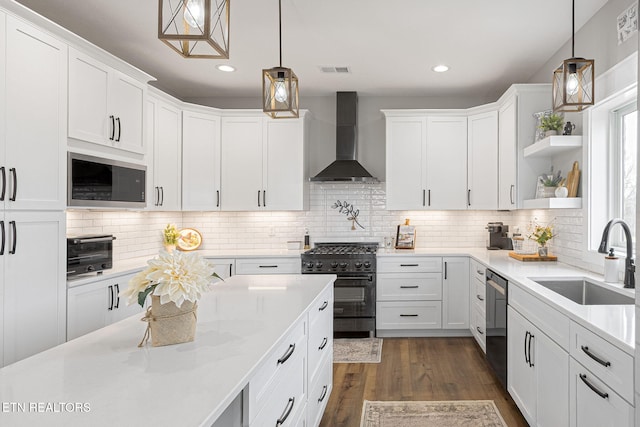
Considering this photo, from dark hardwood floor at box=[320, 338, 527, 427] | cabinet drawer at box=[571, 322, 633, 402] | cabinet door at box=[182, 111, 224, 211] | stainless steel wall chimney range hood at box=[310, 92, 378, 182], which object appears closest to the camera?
cabinet drawer at box=[571, 322, 633, 402]

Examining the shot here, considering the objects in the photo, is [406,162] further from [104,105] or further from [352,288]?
[104,105]

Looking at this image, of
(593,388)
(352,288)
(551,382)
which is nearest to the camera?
(593,388)

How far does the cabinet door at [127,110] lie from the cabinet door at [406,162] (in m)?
2.60

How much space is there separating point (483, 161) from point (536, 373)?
2677 mm

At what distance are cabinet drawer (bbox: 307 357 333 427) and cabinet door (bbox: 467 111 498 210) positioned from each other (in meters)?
2.66

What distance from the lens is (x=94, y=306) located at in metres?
2.92

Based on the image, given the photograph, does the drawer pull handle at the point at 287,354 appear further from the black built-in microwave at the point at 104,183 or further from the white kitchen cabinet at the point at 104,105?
the white kitchen cabinet at the point at 104,105

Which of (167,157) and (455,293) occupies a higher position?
(167,157)

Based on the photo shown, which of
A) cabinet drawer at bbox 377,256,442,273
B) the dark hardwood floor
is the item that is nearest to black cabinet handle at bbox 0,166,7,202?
the dark hardwood floor

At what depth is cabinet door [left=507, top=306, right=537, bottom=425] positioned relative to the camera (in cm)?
243

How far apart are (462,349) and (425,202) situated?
160cm

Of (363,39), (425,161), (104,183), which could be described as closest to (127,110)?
(104,183)

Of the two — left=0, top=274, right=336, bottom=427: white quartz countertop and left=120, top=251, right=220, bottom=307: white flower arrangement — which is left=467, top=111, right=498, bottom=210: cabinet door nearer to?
left=0, top=274, right=336, bottom=427: white quartz countertop

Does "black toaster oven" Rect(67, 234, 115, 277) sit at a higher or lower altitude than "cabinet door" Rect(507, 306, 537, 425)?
higher
